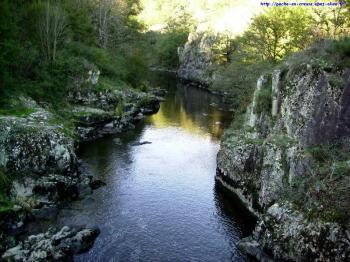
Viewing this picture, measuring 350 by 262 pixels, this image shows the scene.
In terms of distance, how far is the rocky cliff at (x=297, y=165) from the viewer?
26688 millimetres

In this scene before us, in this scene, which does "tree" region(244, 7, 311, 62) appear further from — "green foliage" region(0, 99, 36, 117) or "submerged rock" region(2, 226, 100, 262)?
"submerged rock" region(2, 226, 100, 262)

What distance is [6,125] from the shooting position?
37.8 m

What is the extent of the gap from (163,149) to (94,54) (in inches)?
1055

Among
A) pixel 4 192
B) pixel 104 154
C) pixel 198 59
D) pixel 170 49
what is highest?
pixel 170 49

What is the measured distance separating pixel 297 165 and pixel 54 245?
19.0 metres

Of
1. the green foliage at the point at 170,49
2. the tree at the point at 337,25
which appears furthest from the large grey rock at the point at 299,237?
the green foliage at the point at 170,49

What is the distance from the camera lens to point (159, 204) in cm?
3703

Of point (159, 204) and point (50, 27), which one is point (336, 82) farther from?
point (50, 27)

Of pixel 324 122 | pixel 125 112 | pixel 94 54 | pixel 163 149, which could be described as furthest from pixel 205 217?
pixel 94 54

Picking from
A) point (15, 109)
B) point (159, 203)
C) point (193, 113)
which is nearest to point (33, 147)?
point (15, 109)

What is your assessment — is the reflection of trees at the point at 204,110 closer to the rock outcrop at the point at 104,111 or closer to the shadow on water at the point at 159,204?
the shadow on water at the point at 159,204

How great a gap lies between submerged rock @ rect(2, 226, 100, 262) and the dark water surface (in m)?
0.81

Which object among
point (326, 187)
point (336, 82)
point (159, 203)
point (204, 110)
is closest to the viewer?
point (326, 187)

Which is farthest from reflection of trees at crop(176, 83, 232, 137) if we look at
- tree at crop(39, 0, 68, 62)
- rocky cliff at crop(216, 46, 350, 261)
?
tree at crop(39, 0, 68, 62)
